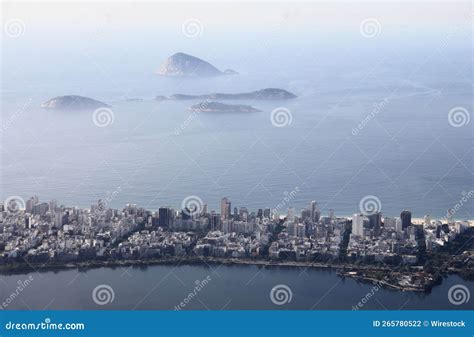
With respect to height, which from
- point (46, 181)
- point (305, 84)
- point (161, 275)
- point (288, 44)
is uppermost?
point (288, 44)

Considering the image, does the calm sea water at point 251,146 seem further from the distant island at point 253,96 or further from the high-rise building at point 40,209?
the high-rise building at point 40,209

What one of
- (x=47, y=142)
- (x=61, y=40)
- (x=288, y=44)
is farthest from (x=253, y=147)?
(x=288, y=44)

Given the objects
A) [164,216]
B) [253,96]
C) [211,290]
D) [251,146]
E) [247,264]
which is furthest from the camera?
[253,96]

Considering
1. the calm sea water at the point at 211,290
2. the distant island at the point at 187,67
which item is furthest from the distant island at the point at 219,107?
the calm sea water at the point at 211,290

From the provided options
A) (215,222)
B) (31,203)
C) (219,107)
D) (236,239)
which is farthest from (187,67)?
(236,239)

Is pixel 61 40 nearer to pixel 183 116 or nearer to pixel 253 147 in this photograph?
pixel 183 116

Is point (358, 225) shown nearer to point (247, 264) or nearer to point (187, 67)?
point (247, 264)

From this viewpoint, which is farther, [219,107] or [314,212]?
[219,107]
